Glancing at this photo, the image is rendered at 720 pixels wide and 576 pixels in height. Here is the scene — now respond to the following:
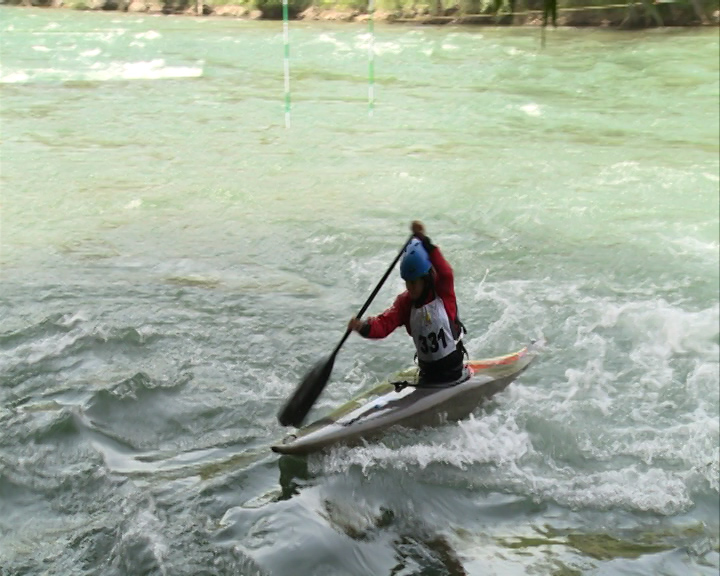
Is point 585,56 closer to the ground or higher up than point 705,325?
higher up

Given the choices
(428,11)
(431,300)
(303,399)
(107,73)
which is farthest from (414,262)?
(428,11)

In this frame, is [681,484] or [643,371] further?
[643,371]

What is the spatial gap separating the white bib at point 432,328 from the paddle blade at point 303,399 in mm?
588

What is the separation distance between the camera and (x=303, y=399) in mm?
5332

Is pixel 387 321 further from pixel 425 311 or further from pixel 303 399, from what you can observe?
pixel 303 399

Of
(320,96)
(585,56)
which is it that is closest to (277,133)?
(320,96)

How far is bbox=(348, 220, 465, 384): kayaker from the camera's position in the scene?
5.04 meters

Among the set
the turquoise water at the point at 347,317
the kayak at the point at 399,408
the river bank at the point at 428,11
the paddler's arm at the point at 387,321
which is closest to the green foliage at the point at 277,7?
the river bank at the point at 428,11

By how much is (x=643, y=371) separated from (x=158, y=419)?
141 inches

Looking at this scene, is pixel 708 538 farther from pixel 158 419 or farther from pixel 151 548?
pixel 158 419

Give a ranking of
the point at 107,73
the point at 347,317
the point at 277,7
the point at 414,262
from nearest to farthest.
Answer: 1. the point at 414,262
2. the point at 347,317
3. the point at 107,73
4. the point at 277,7

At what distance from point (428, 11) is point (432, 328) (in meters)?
19.1

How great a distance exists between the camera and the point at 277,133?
1482cm

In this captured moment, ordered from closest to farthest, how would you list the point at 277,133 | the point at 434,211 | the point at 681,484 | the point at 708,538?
the point at 708,538, the point at 681,484, the point at 434,211, the point at 277,133
